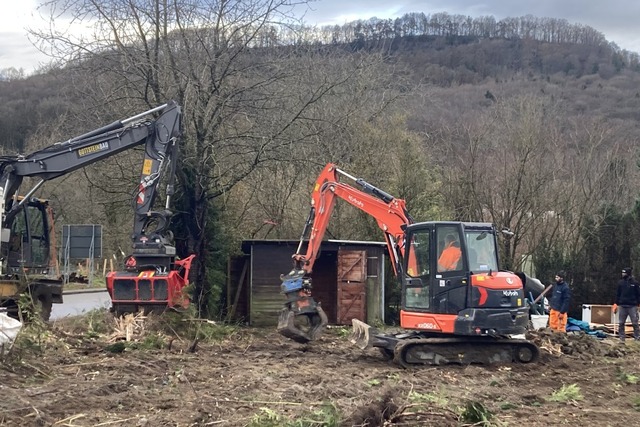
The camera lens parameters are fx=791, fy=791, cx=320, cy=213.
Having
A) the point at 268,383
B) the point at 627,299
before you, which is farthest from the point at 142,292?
the point at 627,299

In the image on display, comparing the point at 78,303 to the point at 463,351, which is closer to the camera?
the point at 463,351

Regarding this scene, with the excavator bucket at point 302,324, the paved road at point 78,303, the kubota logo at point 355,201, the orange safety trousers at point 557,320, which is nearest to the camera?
the excavator bucket at point 302,324

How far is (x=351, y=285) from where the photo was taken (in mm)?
21453

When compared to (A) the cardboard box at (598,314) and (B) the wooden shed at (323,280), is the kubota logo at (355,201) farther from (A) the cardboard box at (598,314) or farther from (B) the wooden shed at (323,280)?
(A) the cardboard box at (598,314)

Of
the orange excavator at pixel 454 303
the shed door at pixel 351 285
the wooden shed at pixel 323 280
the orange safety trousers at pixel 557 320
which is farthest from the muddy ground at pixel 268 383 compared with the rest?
the shed door at pixel 351 285

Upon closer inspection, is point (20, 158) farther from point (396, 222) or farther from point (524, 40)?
point (524, 40)

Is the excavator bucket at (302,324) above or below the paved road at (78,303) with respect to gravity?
above

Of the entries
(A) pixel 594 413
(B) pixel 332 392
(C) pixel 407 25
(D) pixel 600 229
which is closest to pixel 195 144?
(B) pixel 332 392

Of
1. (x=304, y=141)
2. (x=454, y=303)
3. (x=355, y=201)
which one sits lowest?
(x=454, y=303)

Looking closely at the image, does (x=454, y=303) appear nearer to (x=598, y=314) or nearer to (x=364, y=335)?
(x=364, y=335)

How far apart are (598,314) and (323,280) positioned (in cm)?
881

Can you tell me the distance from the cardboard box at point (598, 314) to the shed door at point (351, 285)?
7451mm

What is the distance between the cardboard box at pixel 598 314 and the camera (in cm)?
2414

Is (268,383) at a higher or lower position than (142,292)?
lower
